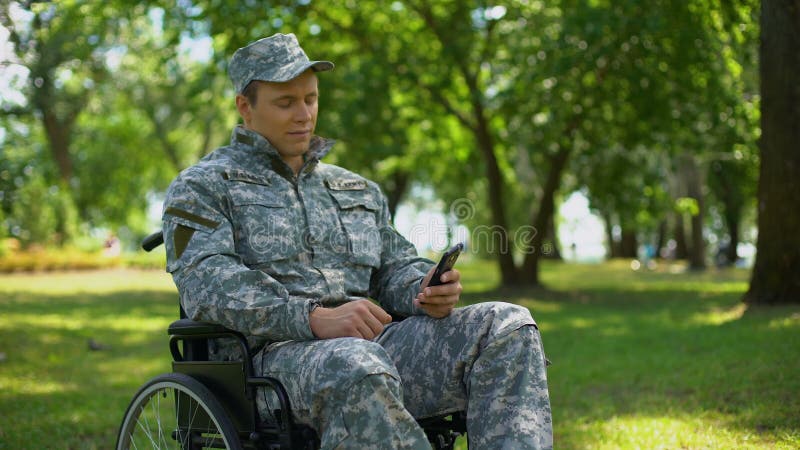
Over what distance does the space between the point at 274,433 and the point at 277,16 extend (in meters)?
12.1

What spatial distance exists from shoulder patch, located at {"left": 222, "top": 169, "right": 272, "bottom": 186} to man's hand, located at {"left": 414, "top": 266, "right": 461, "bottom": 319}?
2.22 ft

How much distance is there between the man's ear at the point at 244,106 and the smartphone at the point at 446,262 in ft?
2.96

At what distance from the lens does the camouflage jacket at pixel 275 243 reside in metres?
2.66

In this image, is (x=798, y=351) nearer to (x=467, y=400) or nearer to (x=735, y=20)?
(x=467, y=400)

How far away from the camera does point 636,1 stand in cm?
1204

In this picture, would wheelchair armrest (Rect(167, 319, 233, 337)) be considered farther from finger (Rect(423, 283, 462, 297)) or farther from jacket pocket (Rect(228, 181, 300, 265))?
finger (Rect(423, 283, 462, 297))

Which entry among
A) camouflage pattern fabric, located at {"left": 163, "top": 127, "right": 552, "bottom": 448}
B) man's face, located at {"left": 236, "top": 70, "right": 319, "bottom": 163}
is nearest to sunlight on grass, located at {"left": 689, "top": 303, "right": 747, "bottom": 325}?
camouflage pattern fabric, located at {"left": 163, "top": 127, "right": 552, "bottom": 448}

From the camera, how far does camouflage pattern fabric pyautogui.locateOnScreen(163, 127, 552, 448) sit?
2428 millimetres

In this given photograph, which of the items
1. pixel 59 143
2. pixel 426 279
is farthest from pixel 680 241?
pixel 426 279

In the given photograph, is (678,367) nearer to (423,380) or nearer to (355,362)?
(423,380)

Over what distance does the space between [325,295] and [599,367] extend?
187 inches

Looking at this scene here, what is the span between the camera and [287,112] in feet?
10.1

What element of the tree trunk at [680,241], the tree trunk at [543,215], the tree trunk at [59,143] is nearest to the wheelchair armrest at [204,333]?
the tree trunk at [543,215]

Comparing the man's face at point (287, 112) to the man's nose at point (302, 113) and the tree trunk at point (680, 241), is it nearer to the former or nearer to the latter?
the man's nose at point (302, 113)
